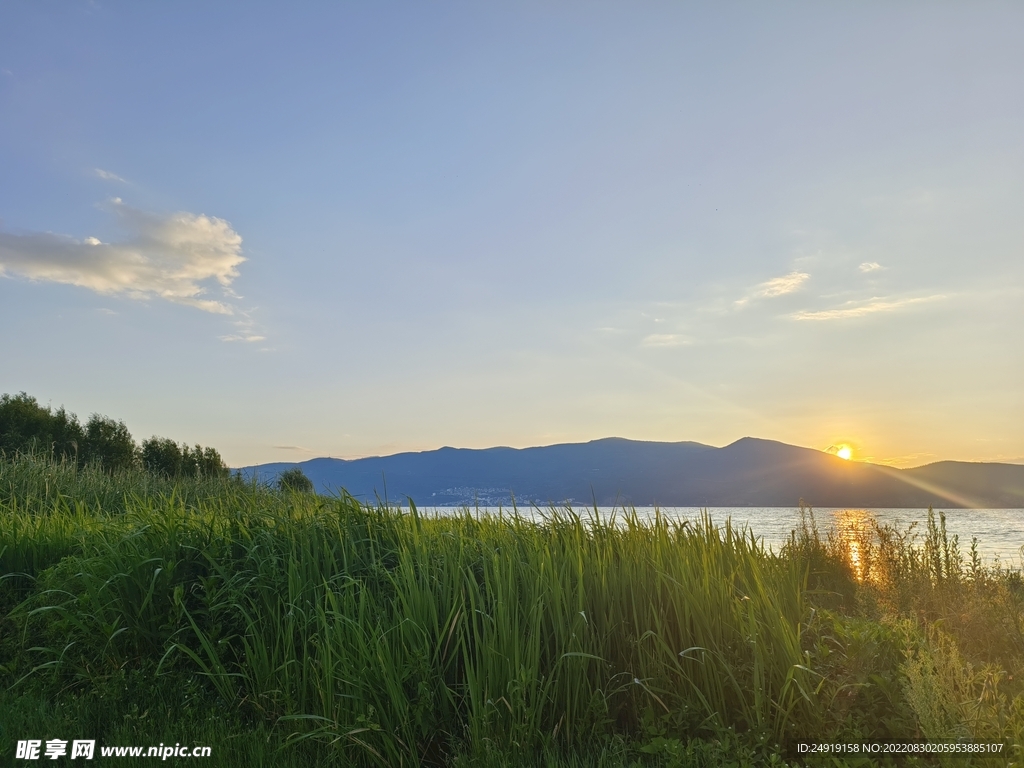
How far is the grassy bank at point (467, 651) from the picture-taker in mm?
3738

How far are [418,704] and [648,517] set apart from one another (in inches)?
118

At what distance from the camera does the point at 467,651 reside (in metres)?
4.09

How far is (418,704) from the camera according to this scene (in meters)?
3.84

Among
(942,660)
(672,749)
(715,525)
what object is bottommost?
(672,749)

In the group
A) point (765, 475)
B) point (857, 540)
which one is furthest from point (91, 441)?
point (765, 475)

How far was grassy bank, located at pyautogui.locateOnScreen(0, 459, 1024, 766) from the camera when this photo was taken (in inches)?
147

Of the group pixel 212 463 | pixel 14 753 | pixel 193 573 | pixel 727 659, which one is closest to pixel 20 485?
pixel 193 573

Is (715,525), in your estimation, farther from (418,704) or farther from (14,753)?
(14,753)

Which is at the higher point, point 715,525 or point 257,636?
point 715,525

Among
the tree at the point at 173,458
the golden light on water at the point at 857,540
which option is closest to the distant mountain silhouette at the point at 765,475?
the tree at the point at 173,458

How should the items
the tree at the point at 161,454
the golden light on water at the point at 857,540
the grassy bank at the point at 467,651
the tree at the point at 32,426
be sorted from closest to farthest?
the grassy bank at the point at 467,651
the golden light on water at the point at 857,540
the tree at the point at 32,426
the tree at the point at 161,454

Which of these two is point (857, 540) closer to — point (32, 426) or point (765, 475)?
point (32, 426)

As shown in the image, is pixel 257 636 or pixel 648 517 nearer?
pixel 257 636

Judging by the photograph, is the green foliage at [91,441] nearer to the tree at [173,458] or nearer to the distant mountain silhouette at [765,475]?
the tree at [173,458]
